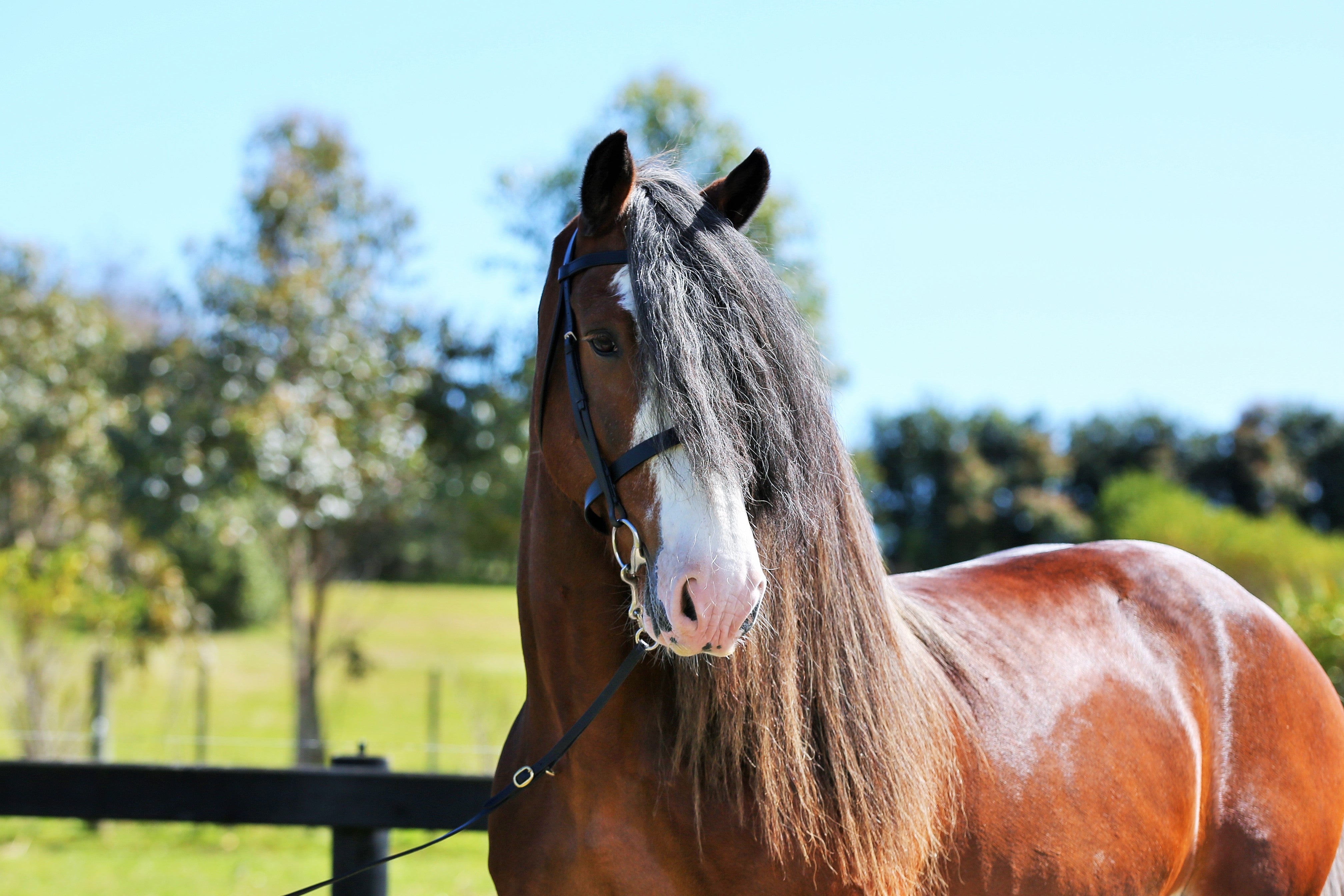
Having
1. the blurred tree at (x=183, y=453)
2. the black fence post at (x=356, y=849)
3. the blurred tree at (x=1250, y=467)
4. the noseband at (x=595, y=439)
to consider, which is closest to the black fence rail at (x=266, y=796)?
the black fence post at (x=356, y=849)

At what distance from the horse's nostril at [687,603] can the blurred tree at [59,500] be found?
7.76m

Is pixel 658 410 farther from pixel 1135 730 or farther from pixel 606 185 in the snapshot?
pixel 1135 730

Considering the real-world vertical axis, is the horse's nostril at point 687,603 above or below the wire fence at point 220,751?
above

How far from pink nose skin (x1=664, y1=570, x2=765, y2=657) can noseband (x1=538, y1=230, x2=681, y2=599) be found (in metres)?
0.16

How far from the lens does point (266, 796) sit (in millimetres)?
3289

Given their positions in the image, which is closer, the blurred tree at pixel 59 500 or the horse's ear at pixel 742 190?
the horse's ear at pixel 742 190

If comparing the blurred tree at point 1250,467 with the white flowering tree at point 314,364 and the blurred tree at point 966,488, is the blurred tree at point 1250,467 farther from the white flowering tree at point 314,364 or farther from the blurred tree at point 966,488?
the white flowering tree at point 314,364

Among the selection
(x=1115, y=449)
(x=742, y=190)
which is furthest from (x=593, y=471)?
(x=1115, y=449)

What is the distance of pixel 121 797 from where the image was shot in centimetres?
333

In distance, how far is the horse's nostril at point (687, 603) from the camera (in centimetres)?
130

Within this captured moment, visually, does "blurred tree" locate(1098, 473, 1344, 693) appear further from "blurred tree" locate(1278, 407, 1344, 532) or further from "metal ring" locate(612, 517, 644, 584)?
"blurred tree" locate(1278, 407, 1344, 532)

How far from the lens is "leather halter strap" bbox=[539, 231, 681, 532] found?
143cm

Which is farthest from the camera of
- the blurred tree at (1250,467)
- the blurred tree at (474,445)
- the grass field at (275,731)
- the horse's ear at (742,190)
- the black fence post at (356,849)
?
the blurred tree at (1250,467)

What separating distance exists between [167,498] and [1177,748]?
7.13m
